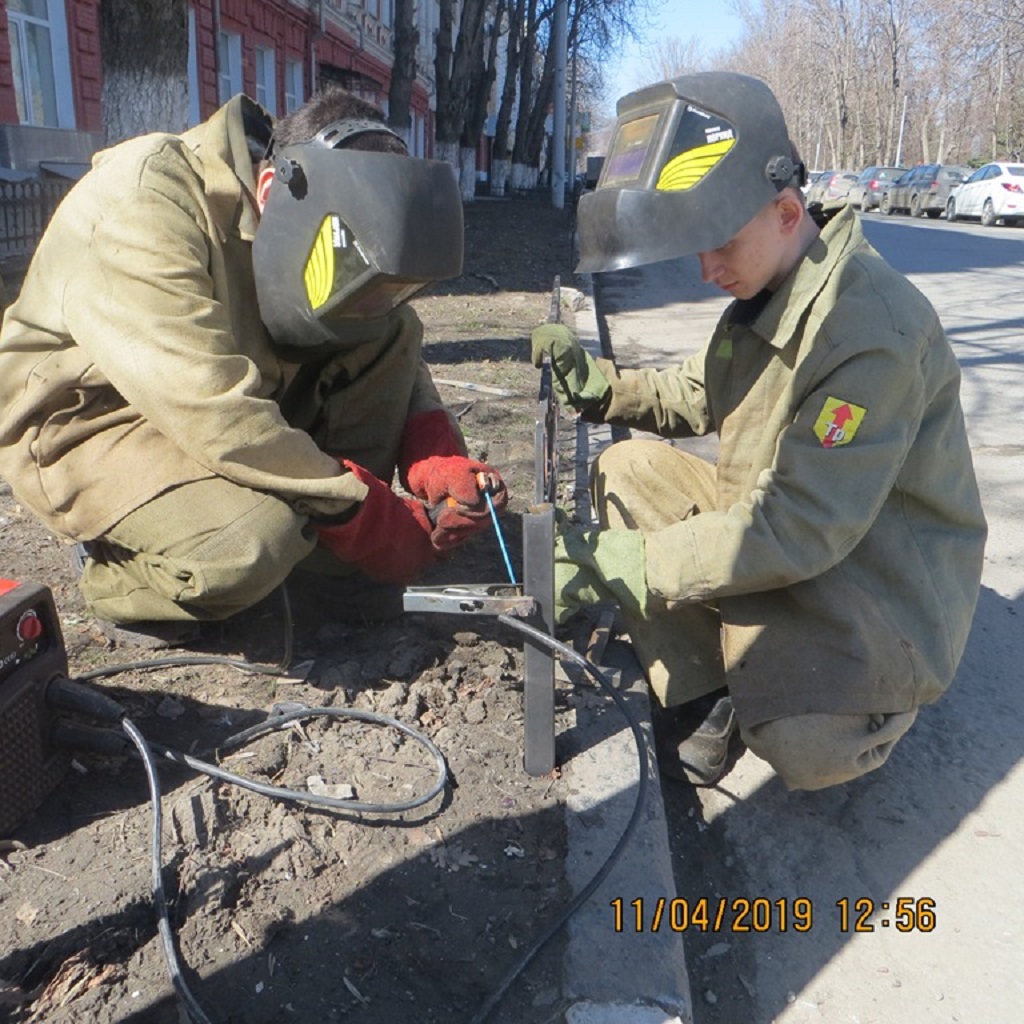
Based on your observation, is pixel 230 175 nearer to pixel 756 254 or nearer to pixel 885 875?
pixel 756 254

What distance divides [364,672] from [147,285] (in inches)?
46.2

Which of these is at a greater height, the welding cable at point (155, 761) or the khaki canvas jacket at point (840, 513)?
the khaki canvas jacket at point (840, 513)

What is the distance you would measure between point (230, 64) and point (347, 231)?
64.3 ft

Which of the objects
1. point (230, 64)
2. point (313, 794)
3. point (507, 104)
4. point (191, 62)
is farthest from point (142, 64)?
point (507, 104)

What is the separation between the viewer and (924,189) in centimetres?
3003

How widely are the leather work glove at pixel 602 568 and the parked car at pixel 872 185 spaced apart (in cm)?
3524

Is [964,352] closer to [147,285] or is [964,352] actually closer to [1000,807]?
[1000,807]

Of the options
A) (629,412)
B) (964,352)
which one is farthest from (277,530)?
(964,352)

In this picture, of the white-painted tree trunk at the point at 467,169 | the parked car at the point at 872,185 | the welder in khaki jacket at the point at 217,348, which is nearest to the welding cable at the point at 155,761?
the welder in khaki jacket at the point at 217,348

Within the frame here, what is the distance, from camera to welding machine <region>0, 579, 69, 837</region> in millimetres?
2037

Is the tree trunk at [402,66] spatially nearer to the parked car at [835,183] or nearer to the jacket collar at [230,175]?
the jacket collar at [230,175]

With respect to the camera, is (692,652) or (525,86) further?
(525,86)

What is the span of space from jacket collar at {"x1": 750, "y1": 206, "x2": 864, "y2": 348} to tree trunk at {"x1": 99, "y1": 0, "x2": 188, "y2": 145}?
234 inches

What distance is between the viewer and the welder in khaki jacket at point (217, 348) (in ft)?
7.59
